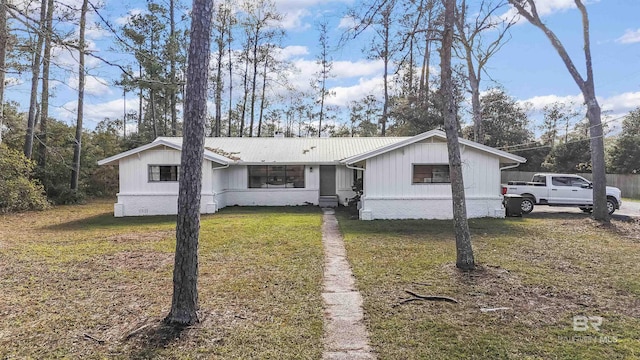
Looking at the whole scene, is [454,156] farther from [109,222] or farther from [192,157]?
[109,222]

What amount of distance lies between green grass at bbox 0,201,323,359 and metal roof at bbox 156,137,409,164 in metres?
7.33

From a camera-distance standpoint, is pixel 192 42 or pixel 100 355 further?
pixel 192 42

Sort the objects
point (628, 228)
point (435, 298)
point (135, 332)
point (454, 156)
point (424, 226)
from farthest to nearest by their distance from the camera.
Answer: point (424, 226), point (628, 228), point (454, 156), point (435, 298), point (135, 332)

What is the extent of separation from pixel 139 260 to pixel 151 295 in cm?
239

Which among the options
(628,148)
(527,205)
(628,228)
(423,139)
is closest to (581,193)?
(527,205)

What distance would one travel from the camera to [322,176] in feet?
59.7

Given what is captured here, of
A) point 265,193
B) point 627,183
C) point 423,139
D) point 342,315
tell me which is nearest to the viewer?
point 342,315

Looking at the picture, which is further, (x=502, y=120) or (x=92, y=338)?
(x=502, y=120)

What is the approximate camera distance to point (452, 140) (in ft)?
20.4

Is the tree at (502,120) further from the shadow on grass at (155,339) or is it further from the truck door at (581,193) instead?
the shadow on grass at (155,339)

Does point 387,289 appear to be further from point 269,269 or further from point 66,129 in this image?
point 66,129

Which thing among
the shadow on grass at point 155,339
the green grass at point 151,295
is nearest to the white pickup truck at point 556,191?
the green grass at point 151,295

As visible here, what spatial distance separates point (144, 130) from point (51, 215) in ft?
63.2

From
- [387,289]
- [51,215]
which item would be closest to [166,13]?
[51,215]
